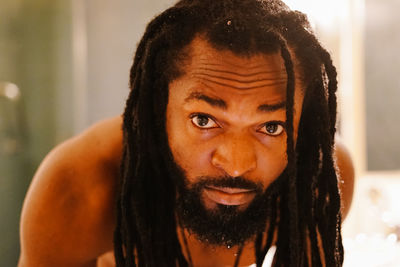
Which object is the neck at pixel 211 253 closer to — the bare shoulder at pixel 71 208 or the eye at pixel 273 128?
the bare shoulder at pixel 71 208

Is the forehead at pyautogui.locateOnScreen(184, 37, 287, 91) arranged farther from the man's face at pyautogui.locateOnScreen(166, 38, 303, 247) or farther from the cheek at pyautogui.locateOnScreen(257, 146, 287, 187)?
the cheek at pyautogui.locateOnScreen(257, 146, 287, 187)

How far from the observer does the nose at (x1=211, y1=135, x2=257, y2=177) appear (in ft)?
2.17

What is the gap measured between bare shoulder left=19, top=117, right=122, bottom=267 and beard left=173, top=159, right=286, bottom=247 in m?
0.14

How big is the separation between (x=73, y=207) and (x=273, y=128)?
0.37m

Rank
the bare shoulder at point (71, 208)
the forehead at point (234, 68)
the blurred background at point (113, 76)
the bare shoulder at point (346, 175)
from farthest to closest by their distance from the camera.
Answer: the blurred background at point (113, 76) → the bare shoulder at point (346, 175) → the bare shoulder at point (71, 208) → the forehead at point (234, 68)

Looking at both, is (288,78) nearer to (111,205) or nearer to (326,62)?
(326,62)

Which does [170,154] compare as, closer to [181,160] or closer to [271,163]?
[181,160]

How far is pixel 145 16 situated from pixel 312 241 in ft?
3.78

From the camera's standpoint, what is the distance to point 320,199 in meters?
0.79

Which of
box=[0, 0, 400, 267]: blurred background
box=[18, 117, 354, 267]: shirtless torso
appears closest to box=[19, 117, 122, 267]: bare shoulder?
box=[18, 117, 354, 267]: shirtless torso

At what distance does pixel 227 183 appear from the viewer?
69cm

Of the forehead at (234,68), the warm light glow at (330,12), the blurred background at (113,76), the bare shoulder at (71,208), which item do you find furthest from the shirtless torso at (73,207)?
the warm light glow at (330,12)

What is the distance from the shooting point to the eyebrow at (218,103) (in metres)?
0.66

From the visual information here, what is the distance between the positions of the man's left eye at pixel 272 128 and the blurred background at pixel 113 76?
90 centimetres
